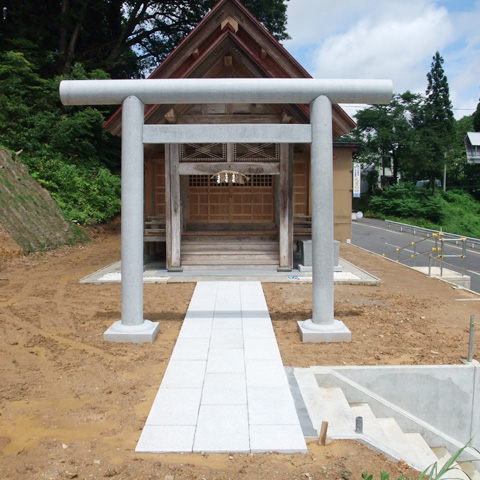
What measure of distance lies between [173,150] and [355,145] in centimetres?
1050

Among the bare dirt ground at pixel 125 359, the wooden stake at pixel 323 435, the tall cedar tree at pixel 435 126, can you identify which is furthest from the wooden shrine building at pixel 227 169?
the tall cedar tree at pixel 435 126

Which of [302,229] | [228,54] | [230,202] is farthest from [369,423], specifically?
[228,54]

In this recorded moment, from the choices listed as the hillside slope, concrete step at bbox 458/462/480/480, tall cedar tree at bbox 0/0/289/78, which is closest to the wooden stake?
concrete step at bbox 458/462/480/480

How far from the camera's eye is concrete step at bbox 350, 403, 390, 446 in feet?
14.1

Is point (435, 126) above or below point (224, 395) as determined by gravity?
above

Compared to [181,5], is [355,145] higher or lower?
lower

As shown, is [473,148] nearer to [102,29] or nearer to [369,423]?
[102,29]

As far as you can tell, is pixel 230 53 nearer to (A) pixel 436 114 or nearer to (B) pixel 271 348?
(B) pixel 271 348

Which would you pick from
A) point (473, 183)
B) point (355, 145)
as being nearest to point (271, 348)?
point (355, 145)

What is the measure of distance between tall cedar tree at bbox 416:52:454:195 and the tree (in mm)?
1276

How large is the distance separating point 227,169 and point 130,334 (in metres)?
5.76

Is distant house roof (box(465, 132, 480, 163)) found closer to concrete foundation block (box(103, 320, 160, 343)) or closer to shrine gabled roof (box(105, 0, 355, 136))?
shrine gabled roof (box(105, 0, 355, 136))

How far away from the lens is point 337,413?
4.36 meters

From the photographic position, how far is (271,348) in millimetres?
5914
